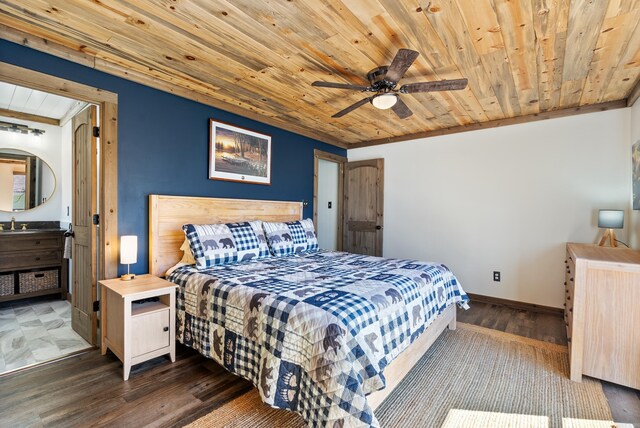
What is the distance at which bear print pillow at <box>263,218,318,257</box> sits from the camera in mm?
3357

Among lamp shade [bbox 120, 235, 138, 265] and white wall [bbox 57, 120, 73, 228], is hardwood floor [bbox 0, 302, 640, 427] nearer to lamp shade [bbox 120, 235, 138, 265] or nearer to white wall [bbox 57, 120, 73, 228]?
lamp shade [bbox 120, 235, 138, 265]

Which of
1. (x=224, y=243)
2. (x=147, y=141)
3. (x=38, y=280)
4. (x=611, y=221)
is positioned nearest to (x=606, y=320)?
(x=611, y=221)

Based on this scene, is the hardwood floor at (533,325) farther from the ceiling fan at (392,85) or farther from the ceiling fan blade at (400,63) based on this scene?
the ceiling fan blade at (400,63)

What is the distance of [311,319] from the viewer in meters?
1.57

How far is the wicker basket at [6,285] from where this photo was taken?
351 cm

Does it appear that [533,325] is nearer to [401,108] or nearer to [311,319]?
[401,108]

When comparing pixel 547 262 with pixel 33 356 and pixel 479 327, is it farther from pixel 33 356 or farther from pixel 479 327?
pixel 33 356

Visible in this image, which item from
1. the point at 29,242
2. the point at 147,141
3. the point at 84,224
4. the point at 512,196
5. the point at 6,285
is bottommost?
the point at 6,285

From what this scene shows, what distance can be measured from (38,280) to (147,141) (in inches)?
104

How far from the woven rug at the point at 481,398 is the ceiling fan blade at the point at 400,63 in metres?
2.19

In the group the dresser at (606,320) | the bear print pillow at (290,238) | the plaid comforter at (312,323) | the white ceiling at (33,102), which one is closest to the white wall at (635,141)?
the dresser at (606,320)

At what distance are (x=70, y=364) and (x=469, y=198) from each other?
15.3 ft

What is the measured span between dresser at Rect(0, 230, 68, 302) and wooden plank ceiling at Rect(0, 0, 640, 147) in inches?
104

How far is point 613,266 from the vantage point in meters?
2.05
